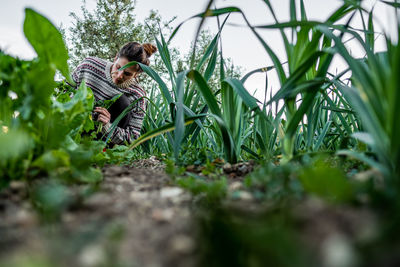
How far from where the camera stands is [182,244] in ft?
1.09

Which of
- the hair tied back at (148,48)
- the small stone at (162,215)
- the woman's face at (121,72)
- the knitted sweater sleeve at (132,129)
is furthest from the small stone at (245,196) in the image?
the hair tied back at (148,48)

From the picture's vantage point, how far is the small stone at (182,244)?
32 centimetres

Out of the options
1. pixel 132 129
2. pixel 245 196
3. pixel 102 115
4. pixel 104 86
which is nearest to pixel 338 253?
pixel 245 196

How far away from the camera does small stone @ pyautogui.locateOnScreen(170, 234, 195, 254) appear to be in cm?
32

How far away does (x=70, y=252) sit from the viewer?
11.4 inches

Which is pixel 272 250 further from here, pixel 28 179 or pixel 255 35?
pixel 255 35

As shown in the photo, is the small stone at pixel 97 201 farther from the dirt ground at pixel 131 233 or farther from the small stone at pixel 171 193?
the small stone at pixel 171 193

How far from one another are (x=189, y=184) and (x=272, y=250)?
32 cm

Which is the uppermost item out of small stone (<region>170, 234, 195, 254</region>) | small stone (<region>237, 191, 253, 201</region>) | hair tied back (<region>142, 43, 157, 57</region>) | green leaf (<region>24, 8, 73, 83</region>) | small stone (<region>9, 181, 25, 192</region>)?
hair tied back (<region>142, 43, 157, 57</region>)

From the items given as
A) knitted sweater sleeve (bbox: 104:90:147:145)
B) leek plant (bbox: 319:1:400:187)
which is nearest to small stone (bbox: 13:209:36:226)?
leek plant (bbox: 319:1:400:187)

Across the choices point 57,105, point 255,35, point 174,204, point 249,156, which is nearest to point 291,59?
point 255,35

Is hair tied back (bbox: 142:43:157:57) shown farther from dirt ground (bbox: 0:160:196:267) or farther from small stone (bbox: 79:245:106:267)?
small stone (bbox: 79:245:106:267)

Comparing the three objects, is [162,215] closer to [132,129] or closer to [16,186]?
[16,186]

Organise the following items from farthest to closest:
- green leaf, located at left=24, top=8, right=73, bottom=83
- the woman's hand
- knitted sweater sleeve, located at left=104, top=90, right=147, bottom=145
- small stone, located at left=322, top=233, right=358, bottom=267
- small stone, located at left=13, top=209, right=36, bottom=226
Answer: knitted sweater sleeve, located at left=104, top=90, right=147, bottom=145, the woman's hand, green leaf, located at left=24, top=8, right=73, bottom=83, small stone, located at left=13, top=209, right=36, bottom=226, small stone, located at left=322, top=233, right=358, bottom=267
